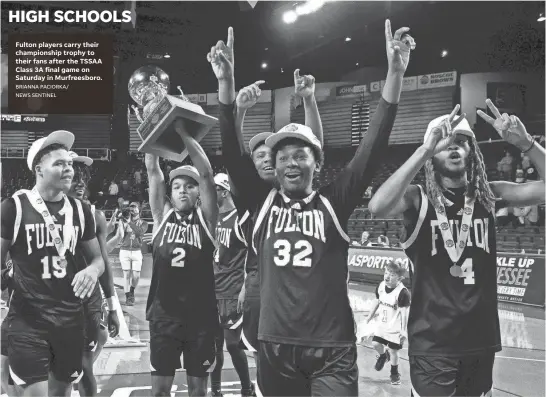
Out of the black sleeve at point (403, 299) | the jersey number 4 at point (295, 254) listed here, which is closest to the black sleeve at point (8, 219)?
the jersey number 4 at point (295, 254)

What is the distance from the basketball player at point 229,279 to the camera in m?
5.01

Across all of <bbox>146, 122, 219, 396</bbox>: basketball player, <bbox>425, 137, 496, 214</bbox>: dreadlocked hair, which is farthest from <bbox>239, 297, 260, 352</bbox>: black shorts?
<bbox>425, 137, 496, 214</bbox>: dreadlocked hair

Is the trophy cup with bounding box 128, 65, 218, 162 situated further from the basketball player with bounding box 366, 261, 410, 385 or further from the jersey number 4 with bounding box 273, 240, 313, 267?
the basketball player with bounding box 366, 261, 410, 385

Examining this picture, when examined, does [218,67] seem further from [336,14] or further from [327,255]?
[336,14]

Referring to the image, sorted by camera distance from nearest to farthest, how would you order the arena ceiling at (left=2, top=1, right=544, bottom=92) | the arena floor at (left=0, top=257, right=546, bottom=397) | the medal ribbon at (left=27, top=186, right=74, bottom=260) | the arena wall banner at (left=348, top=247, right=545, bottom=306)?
the medal ribbon at (left=27, top=186, right=74, bottom=260) → the arena floor at (left=0, top=257, right=546, bottom=397) → the arena wall banner at (left=348, top=247, right=545, bottom=306) → the arena ceiling at (left=2, top=1, right=544, bottom=92)

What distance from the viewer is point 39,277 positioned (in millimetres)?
3514

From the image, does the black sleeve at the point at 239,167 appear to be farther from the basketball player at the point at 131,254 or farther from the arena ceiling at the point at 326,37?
the arena ceiling at the point at 326,37

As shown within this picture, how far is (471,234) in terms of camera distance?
2.89 metres

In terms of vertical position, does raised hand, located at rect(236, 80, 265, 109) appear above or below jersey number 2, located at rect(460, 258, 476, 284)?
above

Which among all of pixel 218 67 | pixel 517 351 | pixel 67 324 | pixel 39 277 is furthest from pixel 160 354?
pixel 517 351

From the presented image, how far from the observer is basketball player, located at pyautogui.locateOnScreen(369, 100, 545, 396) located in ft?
9.05

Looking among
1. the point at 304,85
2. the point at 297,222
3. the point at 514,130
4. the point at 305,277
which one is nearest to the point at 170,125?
the point at 304,85

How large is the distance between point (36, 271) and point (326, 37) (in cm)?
1545

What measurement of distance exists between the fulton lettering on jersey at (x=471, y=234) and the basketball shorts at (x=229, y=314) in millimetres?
2586
